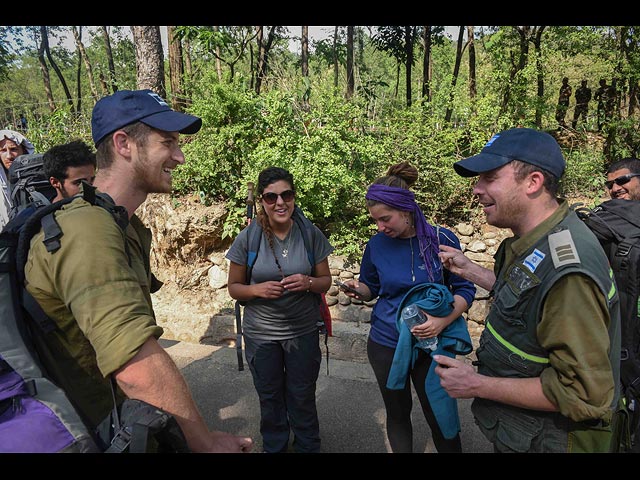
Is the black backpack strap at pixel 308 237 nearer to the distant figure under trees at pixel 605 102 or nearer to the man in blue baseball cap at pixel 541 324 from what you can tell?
the man in blue baseball cap at pixel 541 324

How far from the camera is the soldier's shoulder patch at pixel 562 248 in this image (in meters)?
1.46

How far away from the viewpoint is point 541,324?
148 centimetres

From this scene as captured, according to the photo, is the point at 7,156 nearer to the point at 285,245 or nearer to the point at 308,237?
the point at 285,245

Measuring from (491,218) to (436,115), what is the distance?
5577 millimetres

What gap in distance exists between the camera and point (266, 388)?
2785 mm

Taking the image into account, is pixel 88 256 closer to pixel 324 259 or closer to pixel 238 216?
pixel 324 259

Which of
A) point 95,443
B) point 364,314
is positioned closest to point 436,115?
point 364,314

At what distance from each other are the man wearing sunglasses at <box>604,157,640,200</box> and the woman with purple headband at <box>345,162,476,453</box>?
1655 millimetres

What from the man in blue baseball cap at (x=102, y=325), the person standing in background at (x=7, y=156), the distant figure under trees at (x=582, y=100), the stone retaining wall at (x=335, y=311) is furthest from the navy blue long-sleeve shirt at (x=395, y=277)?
the distant figure under trees at (x=582, y=100)

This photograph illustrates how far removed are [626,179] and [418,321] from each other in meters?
2.26

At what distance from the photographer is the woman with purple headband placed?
2463mm

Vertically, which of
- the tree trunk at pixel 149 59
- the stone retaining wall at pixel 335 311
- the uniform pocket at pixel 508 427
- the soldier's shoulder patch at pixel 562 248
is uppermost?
the tree trunk at pixel 149 59

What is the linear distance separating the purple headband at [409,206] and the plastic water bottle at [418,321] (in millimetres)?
288

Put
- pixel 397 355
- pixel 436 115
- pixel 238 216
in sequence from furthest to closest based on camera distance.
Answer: pixel 436 115, pixel 238 216, pixel 397 355
